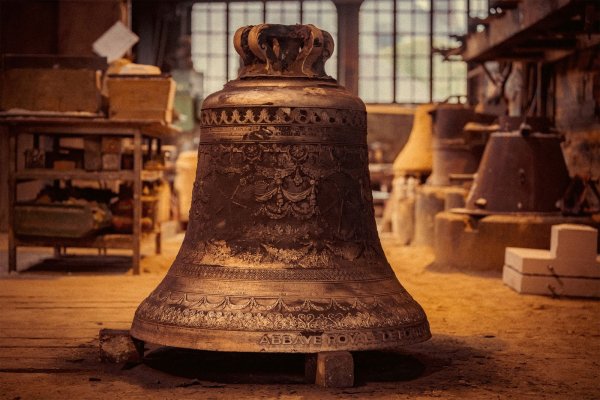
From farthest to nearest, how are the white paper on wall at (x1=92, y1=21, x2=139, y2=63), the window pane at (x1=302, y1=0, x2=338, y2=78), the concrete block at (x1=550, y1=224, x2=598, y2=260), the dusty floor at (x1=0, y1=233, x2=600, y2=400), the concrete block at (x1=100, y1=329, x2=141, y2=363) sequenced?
1. the window pane at (x1=302, y1=0, x2=338, y2=78)
2. the white paper on wall at (x1=92, y1=21, x2=139, y2=63)
3. the concrete block at (x1=550, y1=224, x2=598, y2=260)
4. the concrete block at (x1=100, y1=329, x2=141, y2=363)
5. the dusty floor at (x1=0, y1=233, x2=600, y2=400)

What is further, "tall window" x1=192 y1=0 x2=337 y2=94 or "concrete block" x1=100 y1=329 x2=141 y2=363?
"tall window" x1=192 y1=0 x2=337 y2=94

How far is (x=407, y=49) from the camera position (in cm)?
2609

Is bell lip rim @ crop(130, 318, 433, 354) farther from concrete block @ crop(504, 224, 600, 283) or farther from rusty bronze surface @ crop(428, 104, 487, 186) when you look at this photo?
rusty bronze surface @ crop(428, 104, 487, 186)

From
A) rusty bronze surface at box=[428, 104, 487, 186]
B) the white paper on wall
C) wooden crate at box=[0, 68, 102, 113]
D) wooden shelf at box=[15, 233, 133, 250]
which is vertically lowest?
wooden shelf at box=[15, 233, 133, 250]

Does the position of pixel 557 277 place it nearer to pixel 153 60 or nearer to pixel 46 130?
pixel 46 130

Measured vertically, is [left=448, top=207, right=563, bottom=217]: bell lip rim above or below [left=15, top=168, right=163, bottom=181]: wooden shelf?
below

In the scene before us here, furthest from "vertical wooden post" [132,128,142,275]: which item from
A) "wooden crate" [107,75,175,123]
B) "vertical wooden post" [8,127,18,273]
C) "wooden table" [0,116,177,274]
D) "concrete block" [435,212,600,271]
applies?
"concrete block" [435,212,600,271]

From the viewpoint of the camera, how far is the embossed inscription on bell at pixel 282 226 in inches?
149

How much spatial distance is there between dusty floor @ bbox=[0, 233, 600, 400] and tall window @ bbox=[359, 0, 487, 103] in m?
19.4

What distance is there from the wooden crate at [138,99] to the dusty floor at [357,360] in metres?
1.64

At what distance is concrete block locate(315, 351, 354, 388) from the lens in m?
3.62

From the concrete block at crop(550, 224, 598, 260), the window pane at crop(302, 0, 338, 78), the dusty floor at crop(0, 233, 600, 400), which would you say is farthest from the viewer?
the window pane at crop(302, 0, 338, 78)

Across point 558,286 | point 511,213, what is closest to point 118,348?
point 558,286

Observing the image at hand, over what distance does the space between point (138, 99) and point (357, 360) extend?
13.5 ft
